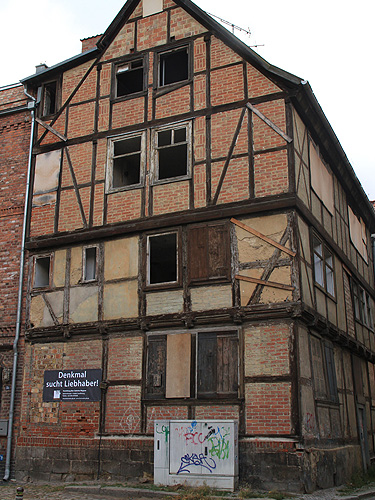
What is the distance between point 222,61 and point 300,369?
8.11m

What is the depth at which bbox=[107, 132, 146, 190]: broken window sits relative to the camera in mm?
15695

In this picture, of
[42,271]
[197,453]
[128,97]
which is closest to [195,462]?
[197,453]

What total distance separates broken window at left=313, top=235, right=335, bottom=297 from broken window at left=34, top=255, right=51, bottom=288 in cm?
707

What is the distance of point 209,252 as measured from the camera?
14.0 m

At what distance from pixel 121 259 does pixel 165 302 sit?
1.74 m

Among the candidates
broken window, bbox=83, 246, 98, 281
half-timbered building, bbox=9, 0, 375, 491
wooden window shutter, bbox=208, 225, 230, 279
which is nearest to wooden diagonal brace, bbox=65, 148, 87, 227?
half-timbered building, bbox=9, 0, 375, 491

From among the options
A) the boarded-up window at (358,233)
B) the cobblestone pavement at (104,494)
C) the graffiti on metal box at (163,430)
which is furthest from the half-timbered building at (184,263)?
the boarded-up window at (358,233)

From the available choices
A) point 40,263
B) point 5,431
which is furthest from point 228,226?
point 5,431

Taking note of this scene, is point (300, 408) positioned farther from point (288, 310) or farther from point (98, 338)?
point (98, 338)

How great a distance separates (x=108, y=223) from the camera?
1529cm

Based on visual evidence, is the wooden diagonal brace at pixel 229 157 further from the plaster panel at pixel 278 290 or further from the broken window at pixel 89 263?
the broken window at pixel 89 263

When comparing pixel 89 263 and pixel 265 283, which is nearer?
pixel 265 283

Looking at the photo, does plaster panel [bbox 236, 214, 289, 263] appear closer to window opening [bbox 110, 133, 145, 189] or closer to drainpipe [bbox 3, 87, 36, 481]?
window opening [bbox 110, 133, 145, 189]

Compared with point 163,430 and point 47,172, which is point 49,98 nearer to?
point 47,172
